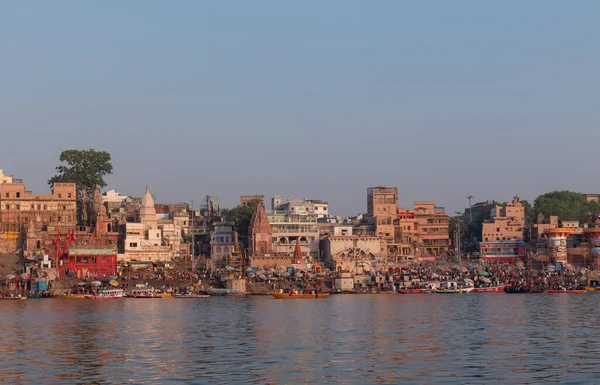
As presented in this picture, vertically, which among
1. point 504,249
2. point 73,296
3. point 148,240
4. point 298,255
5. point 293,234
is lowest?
point 73,296

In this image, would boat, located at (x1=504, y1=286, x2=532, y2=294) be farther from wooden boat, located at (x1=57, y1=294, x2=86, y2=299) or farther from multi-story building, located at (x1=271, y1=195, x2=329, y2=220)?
wooden boat, located at (x1=57, y1=294, x2=86, y2=299)

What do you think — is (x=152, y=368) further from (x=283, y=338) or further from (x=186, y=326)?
(x=186, y=326)

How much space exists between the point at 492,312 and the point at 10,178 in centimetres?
7303

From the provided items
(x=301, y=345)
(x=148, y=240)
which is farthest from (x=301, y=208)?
(x=301, y=345)

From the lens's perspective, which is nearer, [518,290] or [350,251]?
[518,290]

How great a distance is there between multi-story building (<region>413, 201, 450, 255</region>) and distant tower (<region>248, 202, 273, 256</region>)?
26700mm

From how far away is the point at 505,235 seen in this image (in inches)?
5256

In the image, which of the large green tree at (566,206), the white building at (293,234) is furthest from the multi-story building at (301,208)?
the large green tree at (566,206)

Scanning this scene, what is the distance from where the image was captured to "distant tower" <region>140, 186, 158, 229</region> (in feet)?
388

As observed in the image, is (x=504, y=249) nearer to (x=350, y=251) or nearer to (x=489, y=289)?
(x=489, y=289)

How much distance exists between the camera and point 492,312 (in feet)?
230

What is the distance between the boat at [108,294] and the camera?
97.2 m

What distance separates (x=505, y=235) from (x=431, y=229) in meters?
10.7

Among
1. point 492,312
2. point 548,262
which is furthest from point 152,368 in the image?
point 548,262
